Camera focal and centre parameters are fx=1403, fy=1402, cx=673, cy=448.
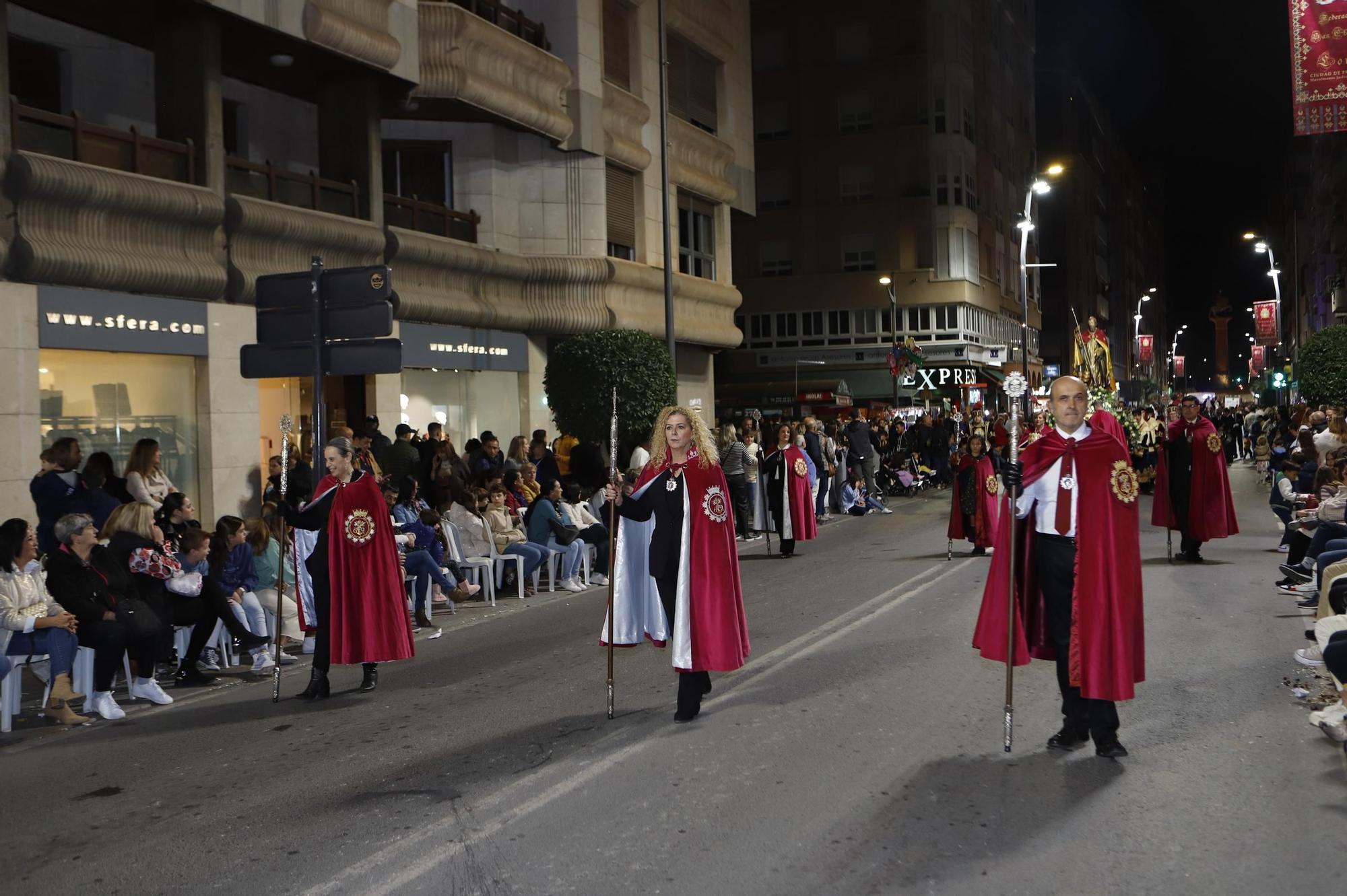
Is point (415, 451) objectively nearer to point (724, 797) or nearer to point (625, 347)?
point (625, 347)

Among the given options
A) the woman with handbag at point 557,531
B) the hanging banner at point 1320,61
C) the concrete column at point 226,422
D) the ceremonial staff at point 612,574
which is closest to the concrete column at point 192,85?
the concrete column at point 226,422

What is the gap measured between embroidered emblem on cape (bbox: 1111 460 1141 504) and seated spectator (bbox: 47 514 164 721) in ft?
21.3

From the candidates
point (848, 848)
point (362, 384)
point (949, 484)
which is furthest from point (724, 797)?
point (949, 484)

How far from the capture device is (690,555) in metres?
8.32

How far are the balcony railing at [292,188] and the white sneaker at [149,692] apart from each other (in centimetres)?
1206

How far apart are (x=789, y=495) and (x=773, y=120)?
154ft

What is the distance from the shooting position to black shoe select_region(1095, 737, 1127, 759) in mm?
7113

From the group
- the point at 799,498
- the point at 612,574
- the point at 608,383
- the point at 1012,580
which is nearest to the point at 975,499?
the point at 799,498

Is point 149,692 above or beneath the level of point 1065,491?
beneath

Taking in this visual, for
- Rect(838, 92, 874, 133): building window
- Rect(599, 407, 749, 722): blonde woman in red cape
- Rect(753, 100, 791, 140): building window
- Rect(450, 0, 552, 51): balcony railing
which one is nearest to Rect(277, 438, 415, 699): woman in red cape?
Rect(599, 407, 749, 722): blonde woman in red cape

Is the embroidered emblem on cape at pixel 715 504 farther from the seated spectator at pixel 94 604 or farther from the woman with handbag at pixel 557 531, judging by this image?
the woman with handbag at pixel 557 531

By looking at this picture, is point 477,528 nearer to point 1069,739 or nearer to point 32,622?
point 32,622

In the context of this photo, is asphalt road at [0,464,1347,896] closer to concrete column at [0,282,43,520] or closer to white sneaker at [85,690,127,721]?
white sneaker at [85,690,127,721]

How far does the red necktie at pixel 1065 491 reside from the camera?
23.9 feet
